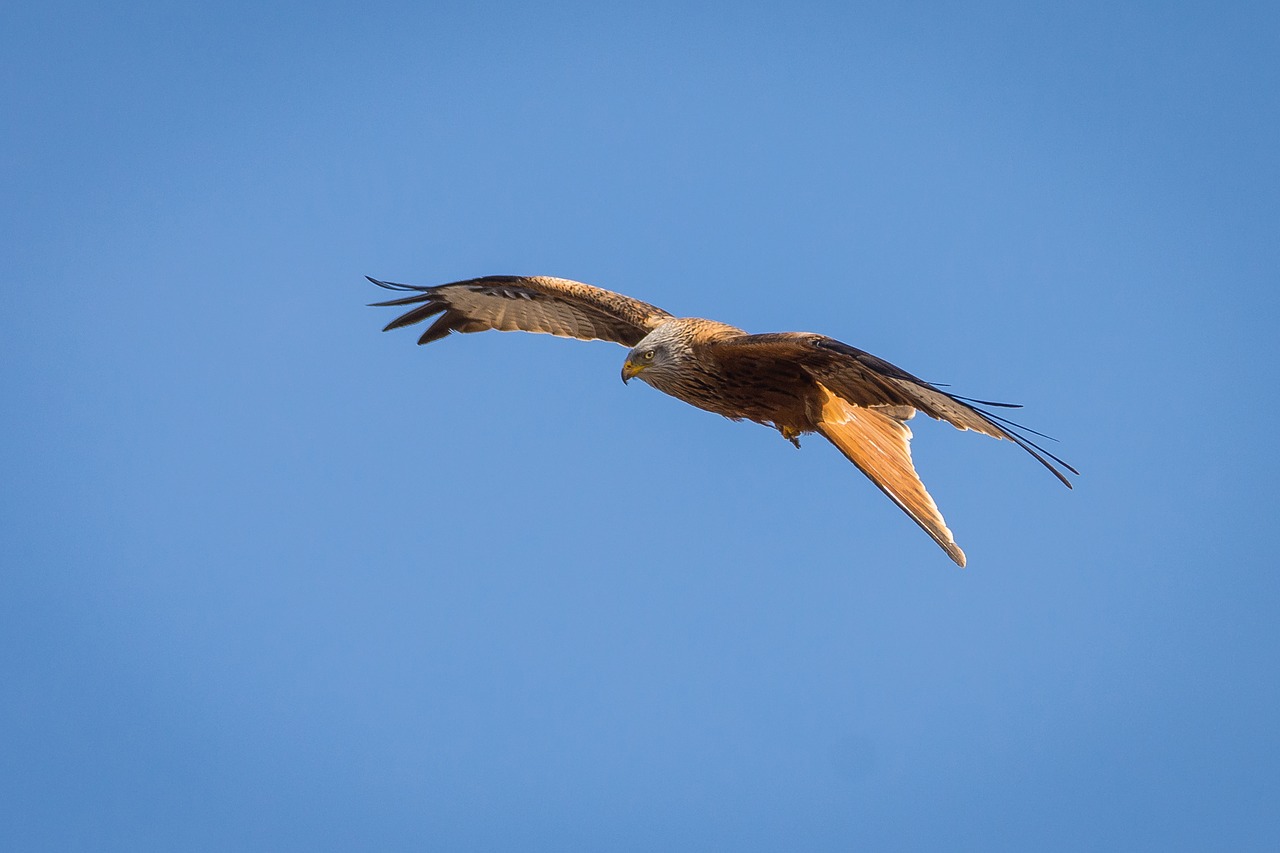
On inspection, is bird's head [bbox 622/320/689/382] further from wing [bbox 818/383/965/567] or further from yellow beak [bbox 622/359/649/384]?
wing [bbox 818/383/965/567]

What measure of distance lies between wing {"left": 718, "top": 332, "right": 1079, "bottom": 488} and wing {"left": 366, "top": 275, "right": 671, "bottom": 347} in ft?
7.97

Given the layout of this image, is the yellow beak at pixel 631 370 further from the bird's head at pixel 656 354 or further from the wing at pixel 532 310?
the wing at pixel 532 310

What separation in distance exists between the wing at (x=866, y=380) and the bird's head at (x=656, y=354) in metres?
0.70

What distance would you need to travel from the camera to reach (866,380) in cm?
859

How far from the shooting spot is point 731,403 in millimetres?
9742

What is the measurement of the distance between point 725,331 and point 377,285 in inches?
115

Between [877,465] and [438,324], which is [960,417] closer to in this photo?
[877,465]

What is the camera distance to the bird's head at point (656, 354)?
981 centimetres

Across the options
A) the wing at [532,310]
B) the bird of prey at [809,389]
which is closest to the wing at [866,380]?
the bird of prey at [809,389]

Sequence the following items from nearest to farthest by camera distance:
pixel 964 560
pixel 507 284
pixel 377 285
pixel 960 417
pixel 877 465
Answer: pixel 960 417 → pixel 964 560 → pixel 877 465 → pixel 377 285 → pixel 507 284

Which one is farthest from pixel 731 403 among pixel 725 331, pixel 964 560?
pixel 964 560

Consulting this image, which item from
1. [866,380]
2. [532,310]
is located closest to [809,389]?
[866,380]

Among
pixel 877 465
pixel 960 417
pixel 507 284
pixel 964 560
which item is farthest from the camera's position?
pixel 507 284

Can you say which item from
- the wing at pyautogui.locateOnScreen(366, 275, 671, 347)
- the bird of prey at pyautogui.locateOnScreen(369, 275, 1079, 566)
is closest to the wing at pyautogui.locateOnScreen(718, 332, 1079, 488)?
the bird of prey at pyautogui.locateOnScreen(369, 275, 1079, 566)
